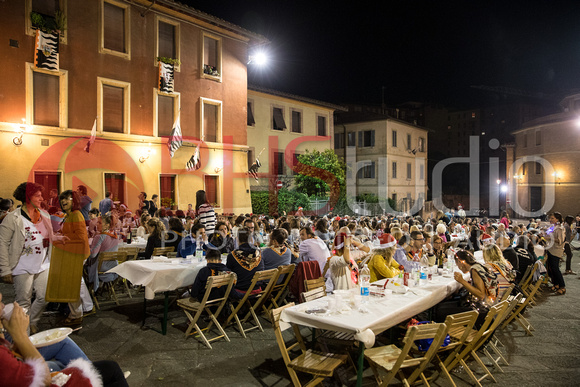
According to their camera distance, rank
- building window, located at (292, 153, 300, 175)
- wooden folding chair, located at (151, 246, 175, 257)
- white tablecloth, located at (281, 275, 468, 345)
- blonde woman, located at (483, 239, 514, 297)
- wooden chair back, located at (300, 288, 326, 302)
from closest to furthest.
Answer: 1. white tablecloth, located at (281, 275, 468, 345)
2. wooden chair back, located at (300, 288, 326, 302)
3. blonde woman, located at (483, 239, 514, 297)
4. wooden folding chair, located at (151, 246, 175, 257)
5. building window, located at (292, 153, 300, 175)

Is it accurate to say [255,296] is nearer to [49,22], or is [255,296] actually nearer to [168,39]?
[49,22]

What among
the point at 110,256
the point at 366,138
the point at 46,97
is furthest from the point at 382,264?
the point at 366,138

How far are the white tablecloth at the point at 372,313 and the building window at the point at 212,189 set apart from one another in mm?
13415

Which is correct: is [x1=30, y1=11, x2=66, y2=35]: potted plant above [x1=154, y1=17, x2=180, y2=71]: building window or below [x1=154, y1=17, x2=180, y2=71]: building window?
below

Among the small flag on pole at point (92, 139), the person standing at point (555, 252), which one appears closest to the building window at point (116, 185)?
the small flag on pole at point (92, 139)

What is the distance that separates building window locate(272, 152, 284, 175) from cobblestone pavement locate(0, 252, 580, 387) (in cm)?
1737

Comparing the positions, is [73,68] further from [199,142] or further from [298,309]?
[298,309]

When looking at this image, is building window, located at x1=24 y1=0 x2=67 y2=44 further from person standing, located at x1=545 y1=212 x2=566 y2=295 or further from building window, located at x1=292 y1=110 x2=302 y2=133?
person standing, located at x1=545 y1=212 x2=566 y2=295

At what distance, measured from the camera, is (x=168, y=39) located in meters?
16.5

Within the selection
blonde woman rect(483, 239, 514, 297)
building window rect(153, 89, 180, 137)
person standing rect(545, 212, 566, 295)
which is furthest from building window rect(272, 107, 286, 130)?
blonde woman rect(483, 239, 514, 297)

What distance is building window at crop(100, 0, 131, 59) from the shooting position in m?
14.5

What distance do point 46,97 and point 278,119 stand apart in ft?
43.8

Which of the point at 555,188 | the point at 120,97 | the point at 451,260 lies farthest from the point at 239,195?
the point at 555,188

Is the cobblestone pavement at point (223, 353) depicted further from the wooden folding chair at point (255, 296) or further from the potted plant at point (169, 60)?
the potted plant at point (169, 60)
